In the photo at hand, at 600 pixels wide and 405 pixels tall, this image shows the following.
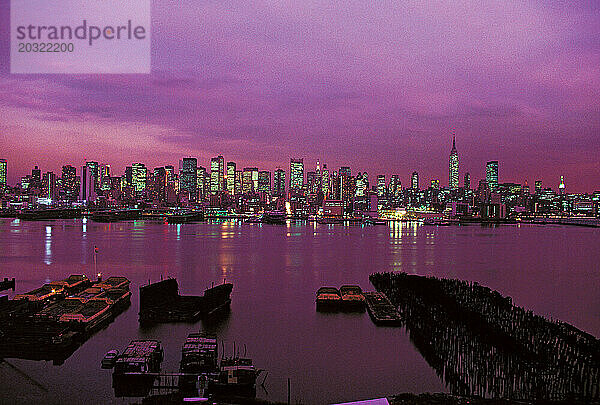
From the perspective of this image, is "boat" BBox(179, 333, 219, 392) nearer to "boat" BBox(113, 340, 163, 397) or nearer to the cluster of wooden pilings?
"boat" BBox(113, 340, 163, 397)

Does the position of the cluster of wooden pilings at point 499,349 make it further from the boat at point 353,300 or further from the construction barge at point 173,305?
the construction barge at point 173,305

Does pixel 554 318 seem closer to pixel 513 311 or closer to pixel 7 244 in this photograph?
pixel 513 311

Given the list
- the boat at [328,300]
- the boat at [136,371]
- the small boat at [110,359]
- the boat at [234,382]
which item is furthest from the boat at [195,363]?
the boat at [328,300]

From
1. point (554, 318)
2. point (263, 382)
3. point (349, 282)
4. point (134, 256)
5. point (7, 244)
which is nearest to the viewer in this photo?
point (263, 382)

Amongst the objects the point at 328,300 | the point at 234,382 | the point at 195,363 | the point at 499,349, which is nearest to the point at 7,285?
the point at 328,300

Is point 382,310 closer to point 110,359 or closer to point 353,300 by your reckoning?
point 353,300

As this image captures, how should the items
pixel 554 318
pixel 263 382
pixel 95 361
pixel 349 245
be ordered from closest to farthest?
pixel 263 382 < pixel 95 361 < pixel 554 318 < pixel 349 245

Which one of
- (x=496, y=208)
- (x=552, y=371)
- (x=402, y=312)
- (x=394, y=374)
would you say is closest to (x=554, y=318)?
(x=402, y=312)
